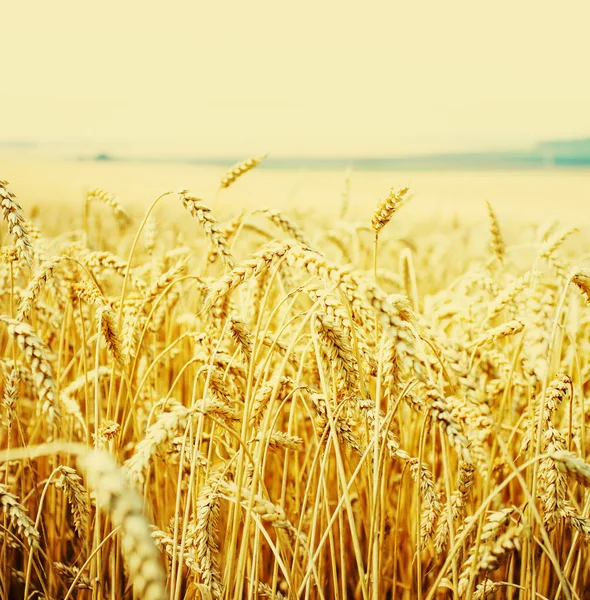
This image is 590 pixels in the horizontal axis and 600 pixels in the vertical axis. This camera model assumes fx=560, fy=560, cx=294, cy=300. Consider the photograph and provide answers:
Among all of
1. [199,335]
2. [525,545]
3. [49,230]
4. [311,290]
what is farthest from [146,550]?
[49,230]

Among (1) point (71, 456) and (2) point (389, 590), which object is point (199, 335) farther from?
(2) point (389, 590)

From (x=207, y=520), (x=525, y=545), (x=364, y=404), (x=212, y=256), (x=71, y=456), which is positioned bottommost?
(x=71, y=456)

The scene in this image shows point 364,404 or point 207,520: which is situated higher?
point 364,404

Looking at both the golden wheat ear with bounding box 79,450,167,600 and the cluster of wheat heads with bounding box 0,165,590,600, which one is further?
the cluster of wheat heads with bounding box 0,165,590,600

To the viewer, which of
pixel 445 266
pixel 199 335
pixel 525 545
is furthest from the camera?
pixel 445 266

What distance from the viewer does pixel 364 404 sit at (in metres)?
1.17

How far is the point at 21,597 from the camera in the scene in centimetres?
189

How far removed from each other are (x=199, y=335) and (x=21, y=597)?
1.22 meters

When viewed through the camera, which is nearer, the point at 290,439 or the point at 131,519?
the point at 131,519

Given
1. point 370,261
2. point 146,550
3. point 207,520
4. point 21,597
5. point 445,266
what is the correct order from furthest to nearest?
1. point 445,266
2. point 370,261
3. point 21,597
4. point 207,520
5. point 146,550

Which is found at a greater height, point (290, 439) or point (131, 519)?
point (131, 519)

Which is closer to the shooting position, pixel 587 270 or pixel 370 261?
pixel 587 270

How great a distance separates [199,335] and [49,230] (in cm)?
629

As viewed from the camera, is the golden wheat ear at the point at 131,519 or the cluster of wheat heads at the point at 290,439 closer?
the golden wheat ear at the point at 131,519
